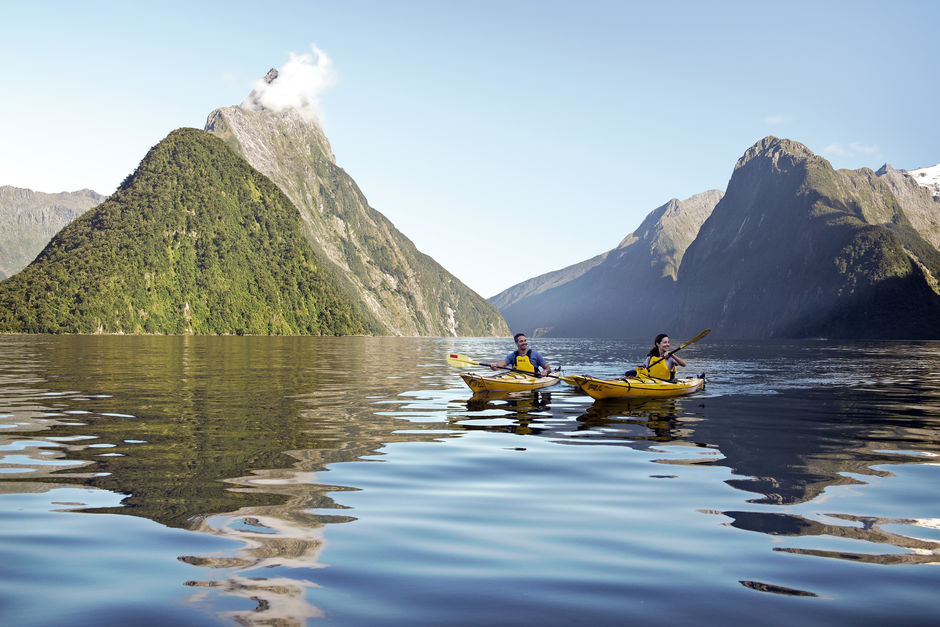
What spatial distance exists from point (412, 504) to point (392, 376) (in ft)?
103

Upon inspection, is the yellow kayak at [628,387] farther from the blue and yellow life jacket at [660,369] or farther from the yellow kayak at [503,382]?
the yellow kayak at [503,382]

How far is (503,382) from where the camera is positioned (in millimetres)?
28766

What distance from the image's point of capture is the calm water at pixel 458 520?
6.29m

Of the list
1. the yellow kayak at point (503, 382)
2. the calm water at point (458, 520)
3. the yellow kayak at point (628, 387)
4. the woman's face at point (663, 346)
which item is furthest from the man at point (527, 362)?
the calm water at point (458, 520)

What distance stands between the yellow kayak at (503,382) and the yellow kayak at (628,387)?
11.6 feet

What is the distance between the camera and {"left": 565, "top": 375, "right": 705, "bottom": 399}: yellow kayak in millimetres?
25594

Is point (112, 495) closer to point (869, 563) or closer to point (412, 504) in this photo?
point (412, 504)

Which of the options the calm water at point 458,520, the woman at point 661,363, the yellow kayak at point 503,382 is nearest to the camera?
the calm water at point 458,520

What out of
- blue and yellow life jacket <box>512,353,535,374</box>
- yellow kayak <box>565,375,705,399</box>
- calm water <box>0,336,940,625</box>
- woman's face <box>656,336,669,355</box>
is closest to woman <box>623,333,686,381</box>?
woman's face <box>656,336,669,355</box>

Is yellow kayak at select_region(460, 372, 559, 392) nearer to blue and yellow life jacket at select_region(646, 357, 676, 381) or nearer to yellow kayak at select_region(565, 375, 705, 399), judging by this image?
yellow kayak at select_region(565, 375, 705, 399)

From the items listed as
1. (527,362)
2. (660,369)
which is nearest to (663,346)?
(660,369)

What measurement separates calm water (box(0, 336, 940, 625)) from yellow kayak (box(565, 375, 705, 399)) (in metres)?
4.04

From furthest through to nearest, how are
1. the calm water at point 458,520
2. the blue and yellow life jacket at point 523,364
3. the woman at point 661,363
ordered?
the blue and yellow life jacket at point 523,364 < the woman at point 661,363 < the calm water at point 458,520

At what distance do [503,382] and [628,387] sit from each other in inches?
217
